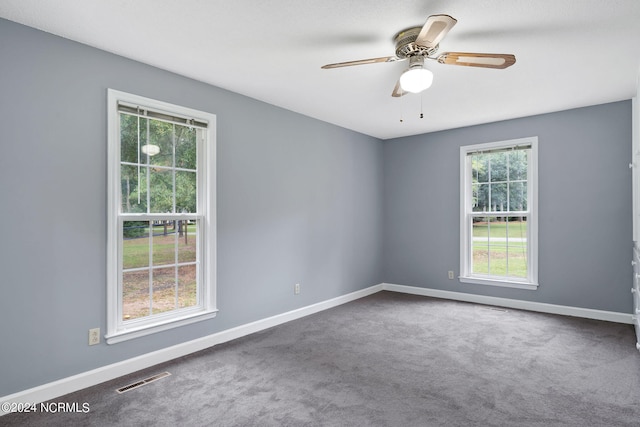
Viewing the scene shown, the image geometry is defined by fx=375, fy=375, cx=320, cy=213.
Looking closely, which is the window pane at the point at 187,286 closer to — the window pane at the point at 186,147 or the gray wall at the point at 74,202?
the gray wall at the point at 74,202

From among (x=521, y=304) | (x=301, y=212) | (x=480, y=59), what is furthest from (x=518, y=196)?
(x=480, y=59)

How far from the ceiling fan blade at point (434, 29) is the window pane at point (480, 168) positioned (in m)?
3.13

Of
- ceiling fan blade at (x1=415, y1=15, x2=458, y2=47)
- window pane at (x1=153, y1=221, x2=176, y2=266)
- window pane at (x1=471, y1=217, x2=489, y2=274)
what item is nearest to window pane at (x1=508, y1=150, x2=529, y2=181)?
window pane at (x1=471, y1=217, x2=489, y2=274)

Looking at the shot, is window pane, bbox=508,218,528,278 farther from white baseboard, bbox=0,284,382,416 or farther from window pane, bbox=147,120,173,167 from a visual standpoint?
window pane, bbox=147,120,173,167

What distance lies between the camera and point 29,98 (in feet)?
7.97

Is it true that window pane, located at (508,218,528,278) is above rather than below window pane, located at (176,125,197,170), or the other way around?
below

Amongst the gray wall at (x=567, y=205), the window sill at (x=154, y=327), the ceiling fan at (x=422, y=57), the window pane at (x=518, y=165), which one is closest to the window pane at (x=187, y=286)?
the window sill at (x=154, y=327)

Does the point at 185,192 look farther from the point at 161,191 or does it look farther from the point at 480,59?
the point at 480,59

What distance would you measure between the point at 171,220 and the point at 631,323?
4.80 meters

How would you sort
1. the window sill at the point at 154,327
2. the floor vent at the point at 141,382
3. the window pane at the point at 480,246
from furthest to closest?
the window pane at the point at 480,246 < the window sill at the point at 154,327 < the floor vent at the point at 141,382

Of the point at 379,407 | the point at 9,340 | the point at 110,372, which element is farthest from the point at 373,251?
the point at 9,340

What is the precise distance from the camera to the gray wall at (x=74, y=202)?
236 cm

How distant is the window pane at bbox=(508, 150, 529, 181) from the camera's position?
4.78 metres

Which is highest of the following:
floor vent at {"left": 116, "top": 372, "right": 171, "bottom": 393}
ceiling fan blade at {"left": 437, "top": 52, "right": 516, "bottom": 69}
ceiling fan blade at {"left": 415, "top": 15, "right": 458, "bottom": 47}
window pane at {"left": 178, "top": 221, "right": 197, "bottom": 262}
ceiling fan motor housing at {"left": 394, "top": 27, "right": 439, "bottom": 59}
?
ceiling fan motor housing at {"left": 394, "top": 27, "right": 439, "bottom": 59}
